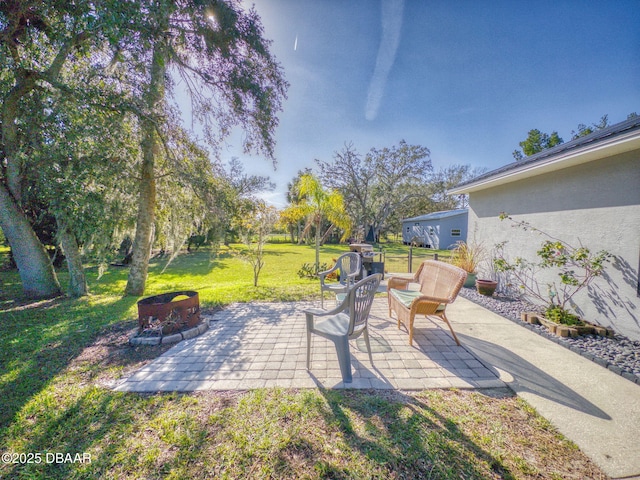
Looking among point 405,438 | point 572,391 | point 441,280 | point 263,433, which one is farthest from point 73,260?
point 572,391

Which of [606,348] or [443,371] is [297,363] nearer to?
[443,371]

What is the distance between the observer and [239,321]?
3.90m

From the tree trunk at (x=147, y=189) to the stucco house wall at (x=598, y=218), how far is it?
704 cm

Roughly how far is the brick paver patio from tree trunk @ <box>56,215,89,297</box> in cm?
409

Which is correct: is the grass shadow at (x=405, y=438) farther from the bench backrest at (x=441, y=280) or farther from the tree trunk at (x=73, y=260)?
the tree trunk at (x=73, y=260)

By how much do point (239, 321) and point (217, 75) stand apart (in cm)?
505

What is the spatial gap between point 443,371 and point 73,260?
7440mm

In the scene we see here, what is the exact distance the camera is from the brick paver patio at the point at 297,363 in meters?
2.28

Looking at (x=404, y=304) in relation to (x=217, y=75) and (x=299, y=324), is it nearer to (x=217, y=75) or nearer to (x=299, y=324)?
(x=299, y=324)

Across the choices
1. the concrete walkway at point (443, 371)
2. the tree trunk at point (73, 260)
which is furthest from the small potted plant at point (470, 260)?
the tree trunk at point (73, 260)

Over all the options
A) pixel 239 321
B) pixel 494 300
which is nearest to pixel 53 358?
pixel 239 321

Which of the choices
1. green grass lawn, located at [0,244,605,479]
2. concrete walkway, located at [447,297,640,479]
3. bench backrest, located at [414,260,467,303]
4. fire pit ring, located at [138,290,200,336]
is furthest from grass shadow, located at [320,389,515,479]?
fire pit ring, located at [138,290,200,336]

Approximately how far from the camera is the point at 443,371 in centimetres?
246

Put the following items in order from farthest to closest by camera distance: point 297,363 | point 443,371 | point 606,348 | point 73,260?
1. point 73,260
2. point 606,348
3. point 297,363
4. point 443,371
